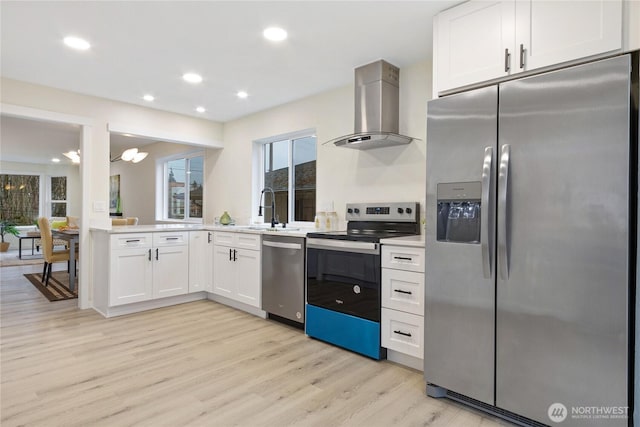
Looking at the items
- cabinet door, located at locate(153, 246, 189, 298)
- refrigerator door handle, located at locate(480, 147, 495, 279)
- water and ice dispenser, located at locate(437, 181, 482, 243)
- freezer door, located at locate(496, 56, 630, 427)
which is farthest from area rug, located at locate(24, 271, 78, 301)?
freezer door, located at locate(496, 56, 630, 427)

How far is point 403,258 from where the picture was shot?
2.52 metres

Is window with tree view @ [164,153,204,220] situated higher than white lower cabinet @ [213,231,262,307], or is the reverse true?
window with tree view @ [164,153,204,220]

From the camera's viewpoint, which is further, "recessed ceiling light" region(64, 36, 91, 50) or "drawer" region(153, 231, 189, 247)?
"drawer" region(153, 231, 189, 247)

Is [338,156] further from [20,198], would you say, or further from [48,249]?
[20,198]

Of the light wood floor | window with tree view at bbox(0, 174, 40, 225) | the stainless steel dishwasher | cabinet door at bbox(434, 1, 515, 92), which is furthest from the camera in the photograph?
window with tree view at bbox(0, 174, 40, 225)

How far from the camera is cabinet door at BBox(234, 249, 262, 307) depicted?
148 inches

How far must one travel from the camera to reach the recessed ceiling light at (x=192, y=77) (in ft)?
11.6

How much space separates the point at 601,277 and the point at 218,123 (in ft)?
15.9

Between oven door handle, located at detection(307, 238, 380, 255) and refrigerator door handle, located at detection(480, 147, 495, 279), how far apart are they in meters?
0.85

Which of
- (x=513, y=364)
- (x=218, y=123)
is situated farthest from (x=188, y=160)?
(x=513, y=364)

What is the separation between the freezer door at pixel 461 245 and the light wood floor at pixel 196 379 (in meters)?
0.25

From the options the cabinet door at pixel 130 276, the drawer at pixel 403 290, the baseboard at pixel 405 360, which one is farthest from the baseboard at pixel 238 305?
the drawer at pixel 403 290

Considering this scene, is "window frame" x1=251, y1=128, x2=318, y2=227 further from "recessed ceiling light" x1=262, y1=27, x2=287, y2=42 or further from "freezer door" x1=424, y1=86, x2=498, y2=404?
"freezer door" x1=424, y1=86, x2=498, y2=404

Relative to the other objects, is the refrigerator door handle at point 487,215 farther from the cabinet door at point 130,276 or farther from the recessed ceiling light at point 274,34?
the cabinet door at point 130,276
